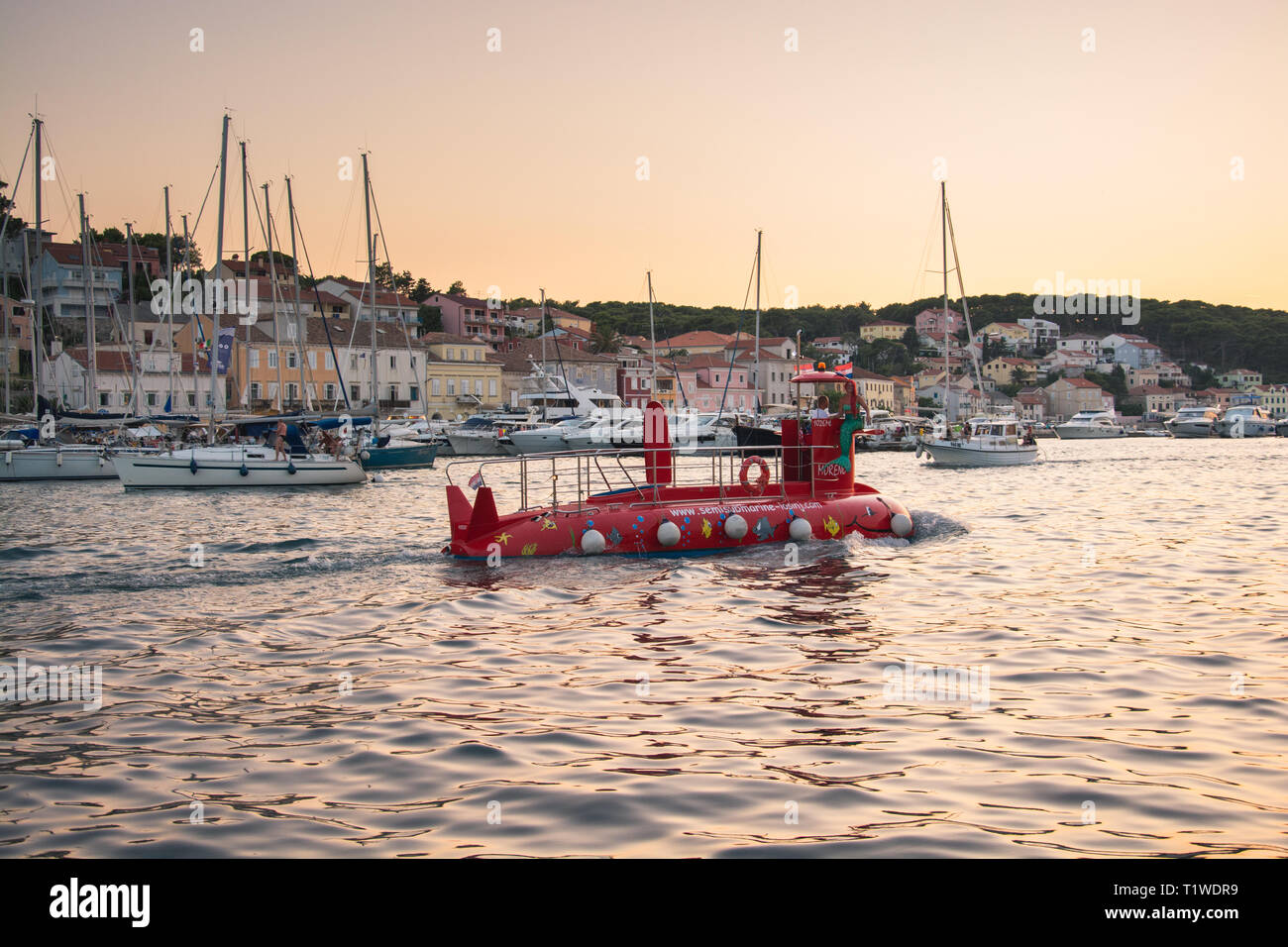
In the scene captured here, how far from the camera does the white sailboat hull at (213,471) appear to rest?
35.2 meters

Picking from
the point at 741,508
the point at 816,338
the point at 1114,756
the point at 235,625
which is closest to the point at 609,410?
the point at 741,508

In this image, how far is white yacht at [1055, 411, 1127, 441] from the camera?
362 feet

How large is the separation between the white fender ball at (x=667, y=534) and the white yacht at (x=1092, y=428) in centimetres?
10420

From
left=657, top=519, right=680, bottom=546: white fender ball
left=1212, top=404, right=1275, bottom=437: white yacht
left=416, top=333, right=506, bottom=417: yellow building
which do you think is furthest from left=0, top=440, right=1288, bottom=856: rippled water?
left=1212, top=404, right=1275, bottom=437: white yacht

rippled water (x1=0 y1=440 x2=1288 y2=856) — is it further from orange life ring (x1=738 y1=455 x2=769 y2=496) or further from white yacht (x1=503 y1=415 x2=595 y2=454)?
white yacht (x1=503 y1=415 x2=595 y2=454)

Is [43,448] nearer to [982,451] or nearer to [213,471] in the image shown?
[213,471]

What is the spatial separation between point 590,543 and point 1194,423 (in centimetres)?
10666

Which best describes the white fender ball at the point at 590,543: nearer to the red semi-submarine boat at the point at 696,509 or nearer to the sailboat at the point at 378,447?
the red semi-submarine boat at the point at 696,509

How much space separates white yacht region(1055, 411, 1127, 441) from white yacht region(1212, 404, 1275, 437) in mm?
9815

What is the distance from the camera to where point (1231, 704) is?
8.26 m

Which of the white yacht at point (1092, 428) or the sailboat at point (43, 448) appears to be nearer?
the sailboat at point (43, 448)

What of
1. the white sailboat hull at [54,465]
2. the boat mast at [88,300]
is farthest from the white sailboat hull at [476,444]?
the white sailboat hull at [54,465]
